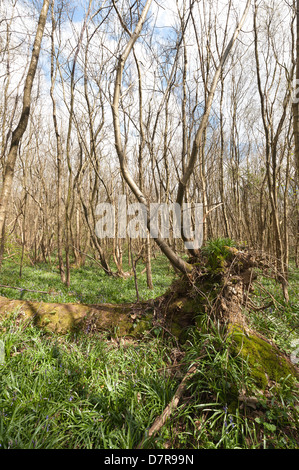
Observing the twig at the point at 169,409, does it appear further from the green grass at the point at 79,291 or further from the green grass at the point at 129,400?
the green grass at the point at 79,291

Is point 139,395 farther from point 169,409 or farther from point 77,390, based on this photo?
point 77,390

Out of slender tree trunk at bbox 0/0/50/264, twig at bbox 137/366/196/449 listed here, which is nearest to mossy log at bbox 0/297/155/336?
twig at bbox 137/366/196/449

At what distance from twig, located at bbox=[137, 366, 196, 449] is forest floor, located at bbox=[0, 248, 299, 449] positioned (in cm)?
1

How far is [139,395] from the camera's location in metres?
2.09

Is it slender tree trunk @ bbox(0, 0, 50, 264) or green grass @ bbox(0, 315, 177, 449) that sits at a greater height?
slender tree trunk @ bbox(0, 0, 50, 264)

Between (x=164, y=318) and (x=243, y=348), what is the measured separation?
114 centimetres

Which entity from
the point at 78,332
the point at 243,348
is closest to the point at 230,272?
the point at 243,348

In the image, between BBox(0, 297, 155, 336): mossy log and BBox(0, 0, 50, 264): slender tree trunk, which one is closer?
BBox(0, 297, 155, 336): mossy log

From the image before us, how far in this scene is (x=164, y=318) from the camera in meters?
3.02

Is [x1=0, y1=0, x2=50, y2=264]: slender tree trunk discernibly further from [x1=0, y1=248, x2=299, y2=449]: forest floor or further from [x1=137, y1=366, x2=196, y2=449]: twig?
[x1=137, y1=366, x2=196, y2=449]: twig

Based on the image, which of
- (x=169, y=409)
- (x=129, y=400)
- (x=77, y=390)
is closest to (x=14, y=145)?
(x=77, y=390)

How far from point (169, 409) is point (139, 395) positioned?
401mm

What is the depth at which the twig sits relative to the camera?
5.40 feet
